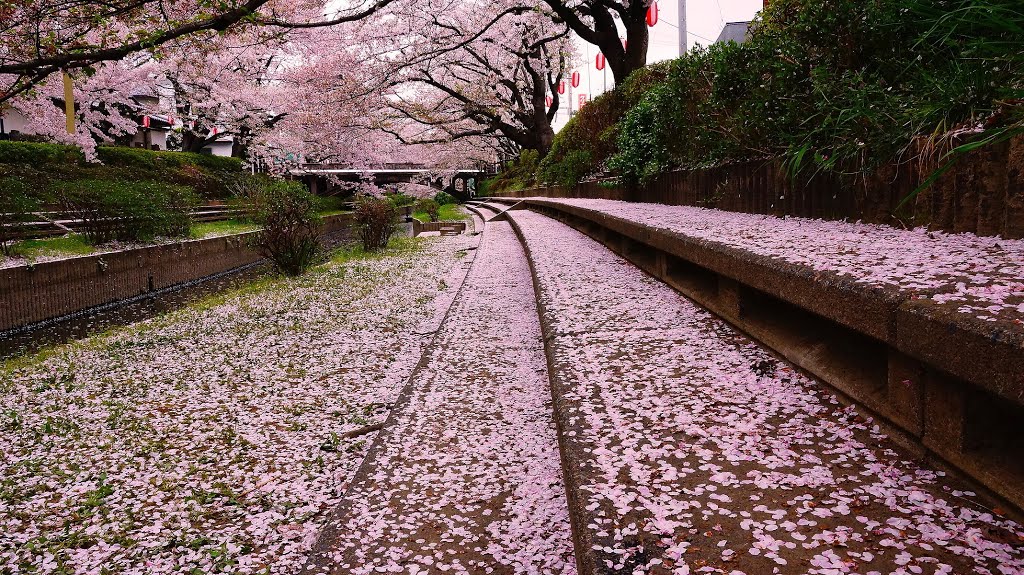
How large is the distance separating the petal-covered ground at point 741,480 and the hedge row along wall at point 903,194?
88cm

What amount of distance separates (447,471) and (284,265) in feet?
27.8

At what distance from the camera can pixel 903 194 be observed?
2.61 metres

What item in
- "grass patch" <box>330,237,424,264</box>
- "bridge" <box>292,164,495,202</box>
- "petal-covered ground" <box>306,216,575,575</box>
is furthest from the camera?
"bridge" <box>292,164,495,202</box>

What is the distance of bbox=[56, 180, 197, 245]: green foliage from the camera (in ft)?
36.8

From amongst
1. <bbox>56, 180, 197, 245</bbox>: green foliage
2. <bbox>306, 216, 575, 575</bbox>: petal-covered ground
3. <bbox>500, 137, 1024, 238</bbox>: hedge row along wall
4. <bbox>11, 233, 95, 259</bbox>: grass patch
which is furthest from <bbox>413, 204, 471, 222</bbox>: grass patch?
<bbox>306, 216, 575, 575</bbox>: petal-covered ground

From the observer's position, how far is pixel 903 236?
2.33 m

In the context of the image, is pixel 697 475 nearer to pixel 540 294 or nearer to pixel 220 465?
pixel 220 465

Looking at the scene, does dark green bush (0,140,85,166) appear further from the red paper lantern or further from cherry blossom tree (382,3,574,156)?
the red paper lantern

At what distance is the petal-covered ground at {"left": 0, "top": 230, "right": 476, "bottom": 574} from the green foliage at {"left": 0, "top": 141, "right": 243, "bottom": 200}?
10.3m

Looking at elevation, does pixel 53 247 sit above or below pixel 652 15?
below

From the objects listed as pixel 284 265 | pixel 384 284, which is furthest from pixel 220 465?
pixel 284 265

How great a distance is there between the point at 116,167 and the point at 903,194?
23118 mm

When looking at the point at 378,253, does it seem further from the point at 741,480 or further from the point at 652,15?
the point at 741,480

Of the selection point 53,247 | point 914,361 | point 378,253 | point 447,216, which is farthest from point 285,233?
point 447,216
